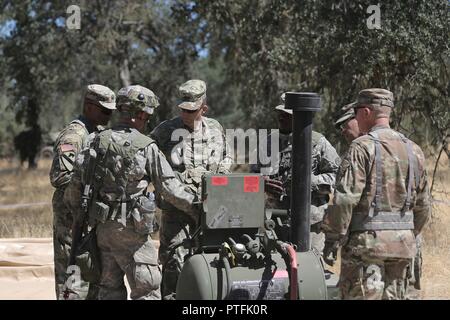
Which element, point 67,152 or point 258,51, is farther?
point 258,51

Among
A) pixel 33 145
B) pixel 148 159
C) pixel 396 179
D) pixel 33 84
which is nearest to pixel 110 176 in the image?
pixel 148 159

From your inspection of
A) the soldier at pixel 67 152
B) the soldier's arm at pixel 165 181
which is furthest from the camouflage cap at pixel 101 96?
the soldier's arm at pixel 165 181

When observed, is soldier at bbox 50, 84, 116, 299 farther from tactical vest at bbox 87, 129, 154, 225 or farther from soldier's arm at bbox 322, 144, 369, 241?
soldier's arm at bbox 322, 144, 369, 241

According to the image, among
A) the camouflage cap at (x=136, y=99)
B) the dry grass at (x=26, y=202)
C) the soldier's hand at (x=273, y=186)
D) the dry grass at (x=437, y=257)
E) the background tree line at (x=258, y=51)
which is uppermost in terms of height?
the background tree line at (x=258, y=51)

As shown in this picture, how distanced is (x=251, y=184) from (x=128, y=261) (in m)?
1.01

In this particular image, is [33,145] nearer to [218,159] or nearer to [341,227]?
[218,159]

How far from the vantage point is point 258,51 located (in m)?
11.6

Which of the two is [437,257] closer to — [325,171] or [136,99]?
[325,171]

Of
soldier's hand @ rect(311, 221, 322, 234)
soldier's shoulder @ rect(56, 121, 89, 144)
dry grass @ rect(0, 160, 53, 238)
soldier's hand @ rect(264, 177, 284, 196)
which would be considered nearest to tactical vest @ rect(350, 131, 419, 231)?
soldier's hand @ rect(264, 177, 284, 196)

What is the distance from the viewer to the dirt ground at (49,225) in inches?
269

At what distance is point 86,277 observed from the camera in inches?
183

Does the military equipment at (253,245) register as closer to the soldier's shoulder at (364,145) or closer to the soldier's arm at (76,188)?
the soldier's shoulder at (364,145)

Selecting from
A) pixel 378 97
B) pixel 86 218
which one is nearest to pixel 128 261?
Result: pixel 86 218

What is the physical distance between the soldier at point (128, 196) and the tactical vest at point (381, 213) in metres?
1.18
